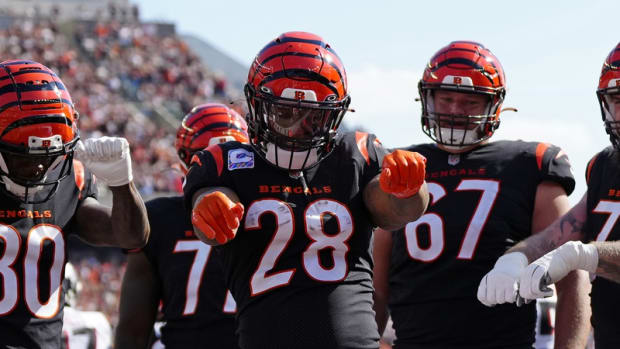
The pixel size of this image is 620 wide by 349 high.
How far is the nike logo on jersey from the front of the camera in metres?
3.21

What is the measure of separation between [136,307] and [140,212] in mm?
1096

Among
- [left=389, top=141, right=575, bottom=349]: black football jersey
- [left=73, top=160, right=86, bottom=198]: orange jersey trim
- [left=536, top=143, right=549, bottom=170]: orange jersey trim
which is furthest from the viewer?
[left=536, top=143, right=549, bottom=170]: orange jersey trim

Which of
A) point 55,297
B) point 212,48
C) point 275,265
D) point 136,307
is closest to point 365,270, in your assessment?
A: point 275,265

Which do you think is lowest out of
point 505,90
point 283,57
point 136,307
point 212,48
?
point 212,48

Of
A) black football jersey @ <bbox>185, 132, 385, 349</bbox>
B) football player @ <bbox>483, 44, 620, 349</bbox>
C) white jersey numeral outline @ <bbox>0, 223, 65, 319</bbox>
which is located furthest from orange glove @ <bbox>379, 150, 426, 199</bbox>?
white jersey numeral outline @ <bbox>0, 223, 65, 319</bbox>

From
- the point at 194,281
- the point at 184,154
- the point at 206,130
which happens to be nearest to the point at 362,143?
the point at 194,281

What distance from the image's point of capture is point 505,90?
165 inches

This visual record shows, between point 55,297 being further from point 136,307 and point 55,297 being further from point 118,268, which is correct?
point 118,268

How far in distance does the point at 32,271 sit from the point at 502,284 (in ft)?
5.63

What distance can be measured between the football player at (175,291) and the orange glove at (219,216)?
159cm

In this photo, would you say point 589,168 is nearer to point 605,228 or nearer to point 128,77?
point 605,228

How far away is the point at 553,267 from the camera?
308 cm

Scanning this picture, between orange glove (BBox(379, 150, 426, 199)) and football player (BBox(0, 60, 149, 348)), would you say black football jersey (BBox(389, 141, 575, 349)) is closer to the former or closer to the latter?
orange glove (BBox(379, 150, 426, 199))

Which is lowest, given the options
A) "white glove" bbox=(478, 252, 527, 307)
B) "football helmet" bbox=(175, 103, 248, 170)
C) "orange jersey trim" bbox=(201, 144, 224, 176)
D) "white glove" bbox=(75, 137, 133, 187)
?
"football helmet" bbox=(175, 103, 248, 170)
